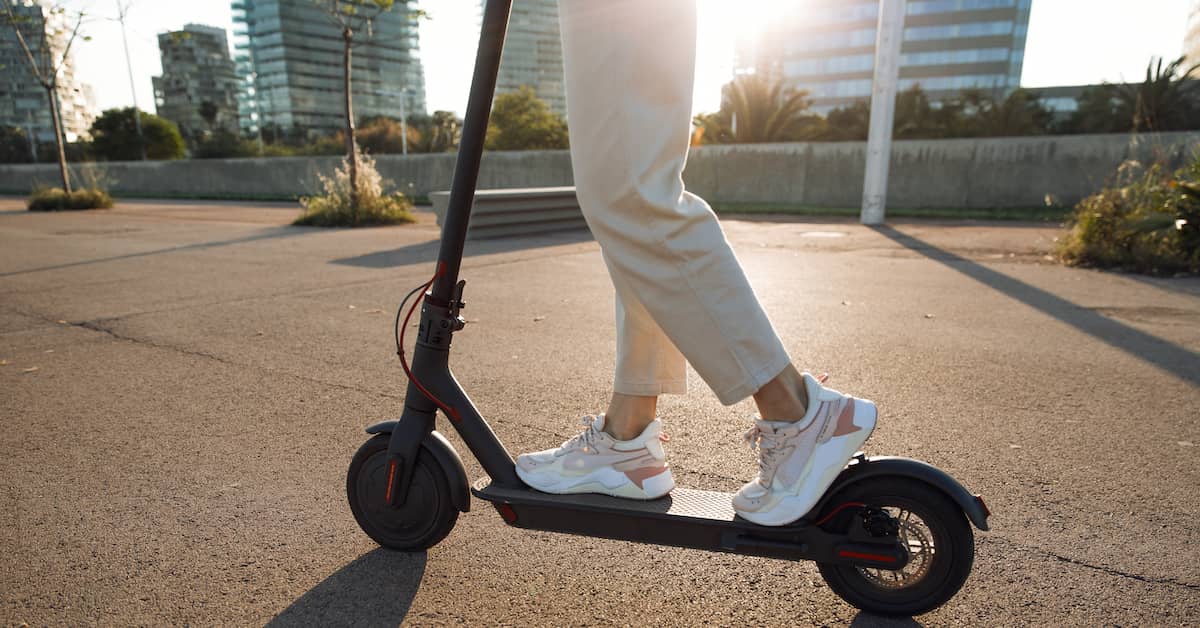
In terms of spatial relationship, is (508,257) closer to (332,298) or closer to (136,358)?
(332,298)

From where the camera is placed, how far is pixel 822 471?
1.51 m

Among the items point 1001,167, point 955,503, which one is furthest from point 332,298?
point 1001,167

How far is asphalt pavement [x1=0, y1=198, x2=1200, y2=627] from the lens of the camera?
1.67m

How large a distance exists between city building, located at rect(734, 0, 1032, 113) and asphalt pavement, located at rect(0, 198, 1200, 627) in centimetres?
9182

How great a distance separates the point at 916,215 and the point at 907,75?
9575cm

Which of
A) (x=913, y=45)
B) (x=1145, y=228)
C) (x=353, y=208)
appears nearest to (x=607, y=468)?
(x=1145, y=228)

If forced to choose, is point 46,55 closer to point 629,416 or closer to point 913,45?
point 629,416

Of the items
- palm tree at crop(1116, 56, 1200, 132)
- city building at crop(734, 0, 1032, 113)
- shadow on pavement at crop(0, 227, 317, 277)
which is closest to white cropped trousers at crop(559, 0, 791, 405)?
shadow on pavement at crop(0, 227, 317, 277)

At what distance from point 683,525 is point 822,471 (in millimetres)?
344

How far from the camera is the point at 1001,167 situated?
17.0 metres

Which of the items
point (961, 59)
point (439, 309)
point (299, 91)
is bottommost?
point (439, 309)

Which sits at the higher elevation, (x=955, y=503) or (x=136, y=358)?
(x=955, y=503)

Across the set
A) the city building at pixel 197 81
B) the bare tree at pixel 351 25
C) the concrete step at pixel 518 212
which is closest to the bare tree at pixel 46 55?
the bare tree at pixel 351 25

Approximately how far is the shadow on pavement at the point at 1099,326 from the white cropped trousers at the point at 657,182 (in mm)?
3091
